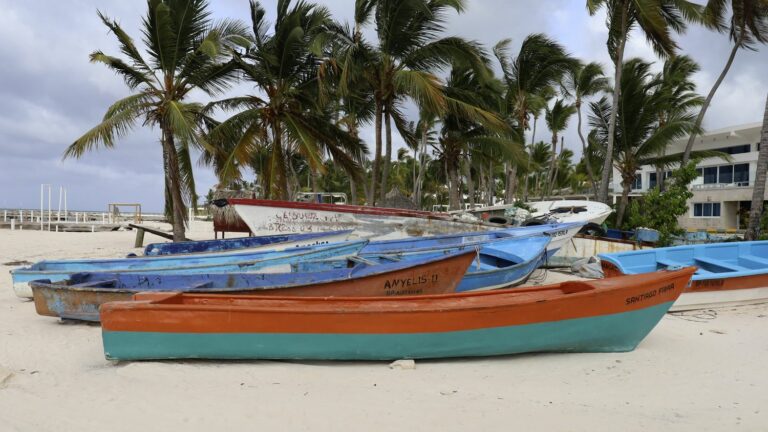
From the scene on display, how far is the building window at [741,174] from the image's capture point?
81.1 feet

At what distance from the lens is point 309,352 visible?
417cm

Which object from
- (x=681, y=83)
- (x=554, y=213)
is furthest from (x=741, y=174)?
(x=554, y=213)

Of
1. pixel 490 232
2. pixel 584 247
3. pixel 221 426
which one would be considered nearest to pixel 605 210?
pixel 584 247

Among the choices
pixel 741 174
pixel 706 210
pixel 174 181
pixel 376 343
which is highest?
pixel 741 174

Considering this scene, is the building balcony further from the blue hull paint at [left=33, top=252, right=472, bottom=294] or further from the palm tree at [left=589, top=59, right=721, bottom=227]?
the blue hull paint at [left=33, top=252, right=472, bottom=294]

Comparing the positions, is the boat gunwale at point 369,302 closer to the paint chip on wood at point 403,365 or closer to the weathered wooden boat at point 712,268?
the paint chip on wood at point 403,365

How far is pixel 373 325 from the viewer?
4.09 metres

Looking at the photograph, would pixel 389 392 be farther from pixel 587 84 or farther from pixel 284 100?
pixel 587 84

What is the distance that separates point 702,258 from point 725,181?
76.5 ft

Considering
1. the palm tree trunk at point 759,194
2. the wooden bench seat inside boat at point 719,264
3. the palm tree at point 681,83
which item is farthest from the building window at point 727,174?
the wooden bench seat inside boat at point 719,264

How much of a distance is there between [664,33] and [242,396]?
50.9 ft

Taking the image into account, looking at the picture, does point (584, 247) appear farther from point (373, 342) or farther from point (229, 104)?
point (229, 104)

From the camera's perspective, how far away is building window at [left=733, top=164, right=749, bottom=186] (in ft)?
81.1

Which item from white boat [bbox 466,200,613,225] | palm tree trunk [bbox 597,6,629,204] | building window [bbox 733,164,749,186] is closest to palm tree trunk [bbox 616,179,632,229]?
palm tree trunk [bbox 597,6,629,204]
